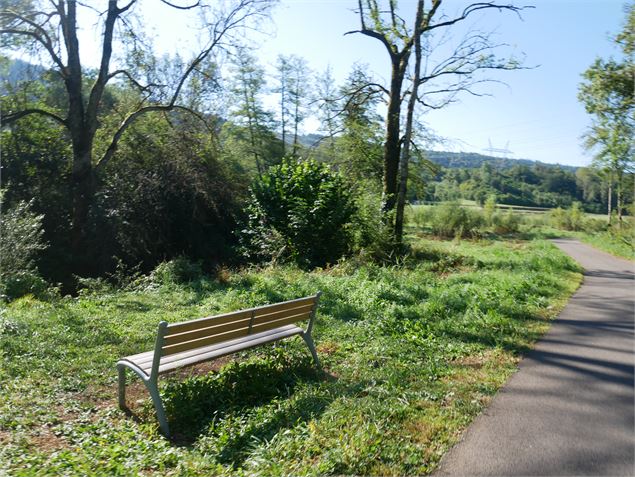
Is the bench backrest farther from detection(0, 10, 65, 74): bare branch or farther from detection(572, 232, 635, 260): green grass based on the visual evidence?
detection(572, 232, 635, 260): green grass

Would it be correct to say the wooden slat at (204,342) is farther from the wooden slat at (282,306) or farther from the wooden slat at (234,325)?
the wooden slat at (282,306)

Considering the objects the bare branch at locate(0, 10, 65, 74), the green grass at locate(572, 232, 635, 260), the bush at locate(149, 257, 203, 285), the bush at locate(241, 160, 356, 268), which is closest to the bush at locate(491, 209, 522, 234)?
the green grass at locate(572, 232, 635, 260)

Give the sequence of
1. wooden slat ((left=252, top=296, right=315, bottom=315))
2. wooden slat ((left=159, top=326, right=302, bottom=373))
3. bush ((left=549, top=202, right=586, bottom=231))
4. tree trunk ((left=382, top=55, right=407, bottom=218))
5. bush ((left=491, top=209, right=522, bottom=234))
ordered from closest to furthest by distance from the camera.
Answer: wooden slat ((left=159, top=326, right=302, bottom=373)), wooden slat ((left=252, top=296, right=315, bottom=315)), tree trunk ((left=382, top=55, right=407, bottom=218)), bush ((left=491, top=209, right=522, bottom=234)), bush ((left=549, top=202, right=586, bottom=231))

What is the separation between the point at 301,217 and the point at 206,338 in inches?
428

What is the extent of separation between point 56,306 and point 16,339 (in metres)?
2.44

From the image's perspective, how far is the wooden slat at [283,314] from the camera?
5316 mm

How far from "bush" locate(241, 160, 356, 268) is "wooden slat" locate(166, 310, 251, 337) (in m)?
9.42

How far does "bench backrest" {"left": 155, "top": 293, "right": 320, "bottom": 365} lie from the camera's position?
4238 millimetres

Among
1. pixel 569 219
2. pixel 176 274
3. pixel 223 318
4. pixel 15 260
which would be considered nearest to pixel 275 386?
pixel 223 318

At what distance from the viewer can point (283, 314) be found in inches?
Answer: 221

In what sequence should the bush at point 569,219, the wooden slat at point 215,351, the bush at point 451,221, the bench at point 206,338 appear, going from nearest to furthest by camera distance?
the bench at point 206,338
the wooden slat at point 215,351
the bush at point 451,221
the bush at point 569,219

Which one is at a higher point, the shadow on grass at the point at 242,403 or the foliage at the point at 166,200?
the foliage at the point at 166,200

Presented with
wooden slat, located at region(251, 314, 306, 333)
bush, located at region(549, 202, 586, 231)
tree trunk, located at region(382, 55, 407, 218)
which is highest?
tree trunk, located at region(382, 55, 407, 218)

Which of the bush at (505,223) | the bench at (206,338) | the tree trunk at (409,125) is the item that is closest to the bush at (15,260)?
the bench at (206,338)
